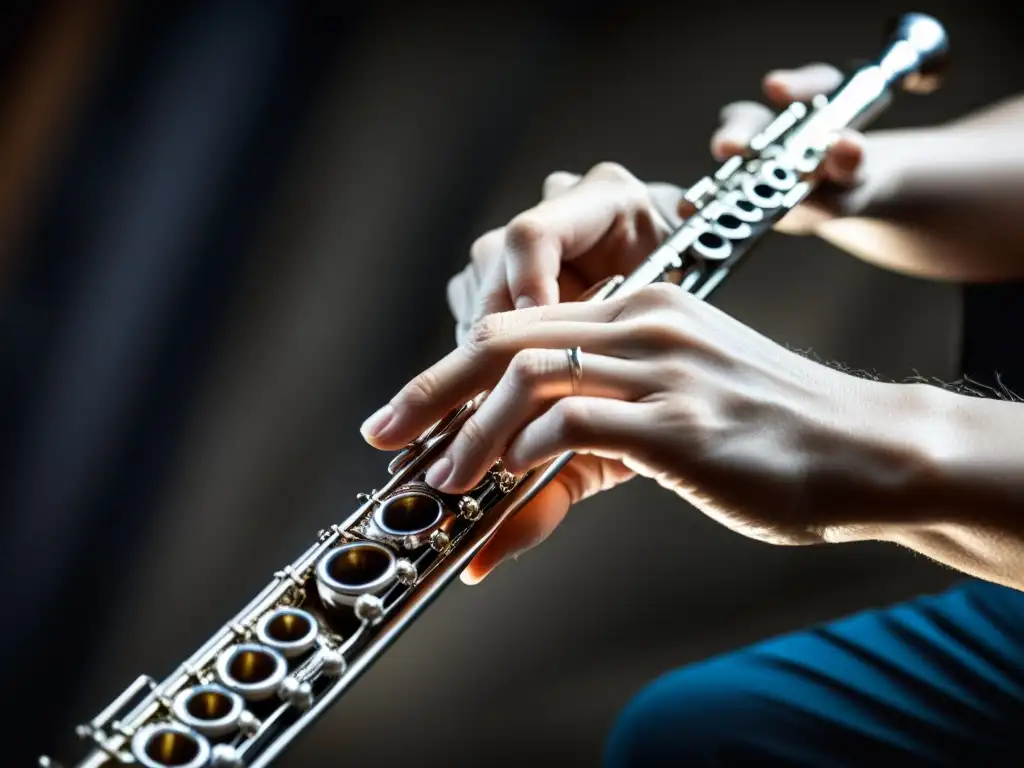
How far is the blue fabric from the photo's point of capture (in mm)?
887

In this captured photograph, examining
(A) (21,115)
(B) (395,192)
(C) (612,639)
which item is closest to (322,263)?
(B) (395,192)

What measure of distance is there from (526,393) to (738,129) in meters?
0.61

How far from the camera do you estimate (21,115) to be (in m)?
1.31

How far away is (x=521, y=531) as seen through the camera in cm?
83

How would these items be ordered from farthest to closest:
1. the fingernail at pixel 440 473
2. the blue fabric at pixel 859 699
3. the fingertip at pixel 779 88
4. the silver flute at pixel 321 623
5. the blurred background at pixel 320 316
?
1. the blurred background at pixel 320 316
2. the fingertip at pixel 779 88
3. the blue fabric at pixel 859 699
4. the fingernail at pixel 440 473
5. the silver flute at pixel 321 623

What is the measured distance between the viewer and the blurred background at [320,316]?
1.35 metres

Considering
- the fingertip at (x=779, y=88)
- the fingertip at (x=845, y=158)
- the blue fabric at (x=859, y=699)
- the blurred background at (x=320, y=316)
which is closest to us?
the blue fabric at (x=859, y=699)

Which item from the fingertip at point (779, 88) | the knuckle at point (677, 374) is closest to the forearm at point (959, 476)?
the knuckle at point (677, 374)

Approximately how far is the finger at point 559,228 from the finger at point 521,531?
0.17 meters

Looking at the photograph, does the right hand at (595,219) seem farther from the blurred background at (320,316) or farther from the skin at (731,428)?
the blurred background at (320,316)

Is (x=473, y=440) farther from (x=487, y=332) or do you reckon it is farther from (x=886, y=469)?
(x=886, y=469)

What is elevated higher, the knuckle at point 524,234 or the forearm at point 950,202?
the forearm at point 950,202

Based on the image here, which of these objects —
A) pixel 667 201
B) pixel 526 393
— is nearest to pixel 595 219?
pixel 667 201

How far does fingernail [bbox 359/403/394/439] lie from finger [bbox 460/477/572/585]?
123 mm
